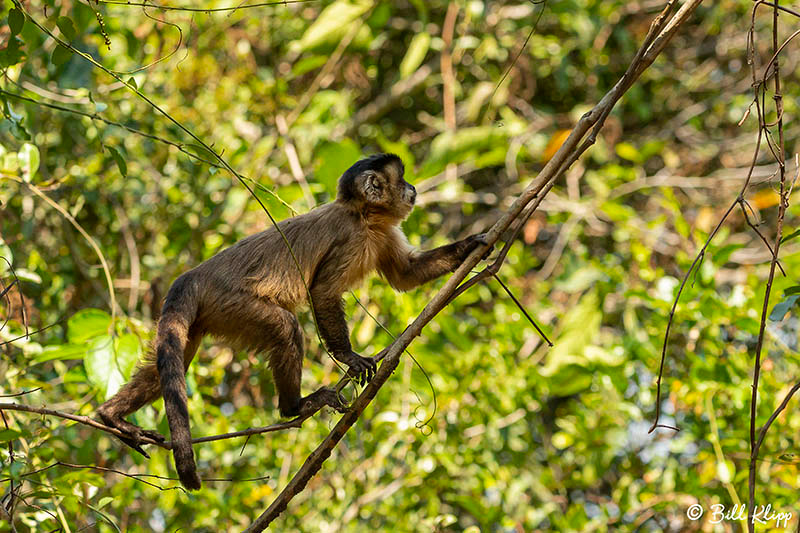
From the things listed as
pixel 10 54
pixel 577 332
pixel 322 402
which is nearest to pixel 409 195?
pixel 322 402

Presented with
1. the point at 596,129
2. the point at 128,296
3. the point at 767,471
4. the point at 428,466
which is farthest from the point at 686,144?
the point at 596,129

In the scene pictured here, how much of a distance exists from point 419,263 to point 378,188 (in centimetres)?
46

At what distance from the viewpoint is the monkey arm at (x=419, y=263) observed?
430cm

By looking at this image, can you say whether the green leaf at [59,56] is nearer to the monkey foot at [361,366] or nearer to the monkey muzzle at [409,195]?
the monkey foot at [361,366]

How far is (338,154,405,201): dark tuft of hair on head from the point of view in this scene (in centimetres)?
457

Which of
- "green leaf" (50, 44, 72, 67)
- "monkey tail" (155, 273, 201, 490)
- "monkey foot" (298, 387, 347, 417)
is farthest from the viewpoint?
"monkey foot" (298, 387, 347, 417)

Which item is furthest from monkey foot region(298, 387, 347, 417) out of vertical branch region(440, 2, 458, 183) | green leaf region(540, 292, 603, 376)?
vertical branch region(440, 2, 458, 183)

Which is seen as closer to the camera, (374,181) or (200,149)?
(200,149)

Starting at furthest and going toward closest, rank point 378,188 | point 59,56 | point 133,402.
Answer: point 378,188 → point 133,402 → point 59,56

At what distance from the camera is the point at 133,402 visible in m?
3.64

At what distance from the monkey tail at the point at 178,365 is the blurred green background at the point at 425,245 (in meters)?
0.28

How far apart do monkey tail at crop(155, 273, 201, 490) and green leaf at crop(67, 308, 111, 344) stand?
0.45 meters

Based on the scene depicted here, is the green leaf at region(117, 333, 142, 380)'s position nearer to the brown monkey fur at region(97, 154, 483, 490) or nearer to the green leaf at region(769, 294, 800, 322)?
the brown monkey fur at region(97, 154, 483, 490)
